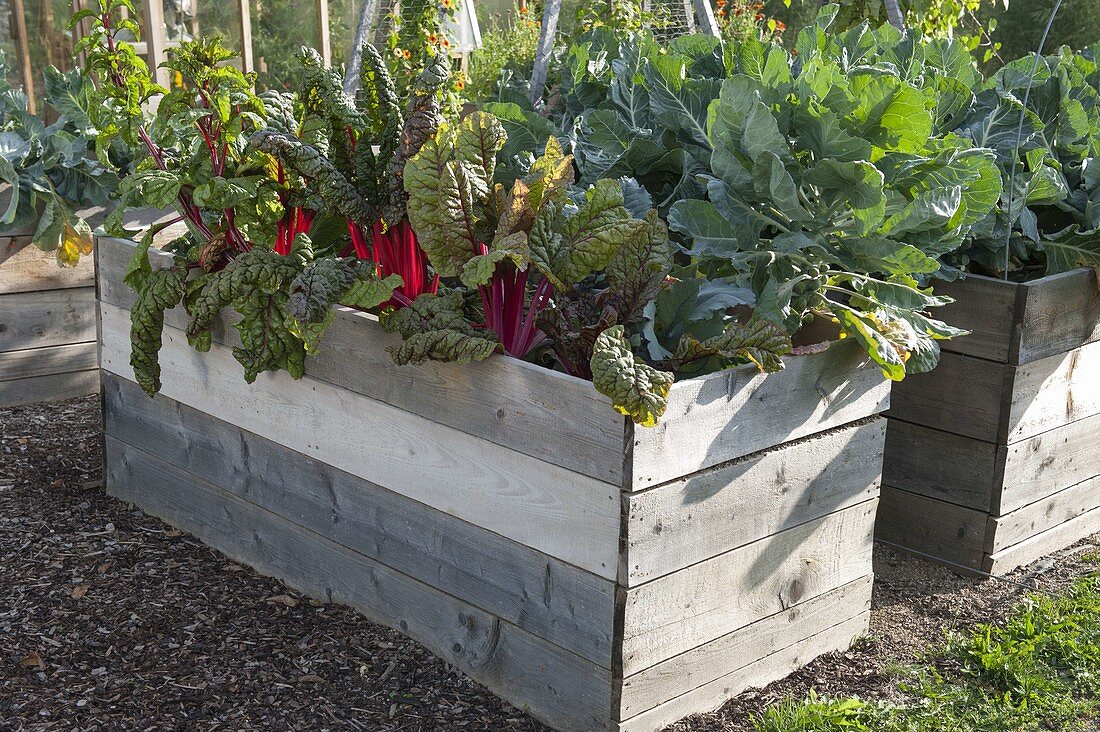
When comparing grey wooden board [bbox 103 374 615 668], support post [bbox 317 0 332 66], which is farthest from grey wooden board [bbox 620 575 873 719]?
support post [bbox 317 0 332 66]

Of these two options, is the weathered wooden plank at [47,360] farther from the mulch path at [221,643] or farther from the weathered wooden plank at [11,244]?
the mulch path at [221,643]

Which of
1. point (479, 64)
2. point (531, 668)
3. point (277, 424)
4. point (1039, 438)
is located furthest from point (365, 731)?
point (479, 64)

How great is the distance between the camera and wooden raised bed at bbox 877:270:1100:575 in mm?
2576

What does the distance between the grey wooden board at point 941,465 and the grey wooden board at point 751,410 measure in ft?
1.97

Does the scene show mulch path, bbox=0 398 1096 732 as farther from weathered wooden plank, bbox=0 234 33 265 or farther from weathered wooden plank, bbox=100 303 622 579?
weathered wooden plank, bbox=0 234 33 265

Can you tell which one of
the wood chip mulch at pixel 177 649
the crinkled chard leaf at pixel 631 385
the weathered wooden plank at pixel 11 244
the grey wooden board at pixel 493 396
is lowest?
the wood chip mulch at pixel 177 649

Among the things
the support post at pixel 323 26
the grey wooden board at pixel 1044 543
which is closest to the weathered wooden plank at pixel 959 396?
the grey wooden board at pixel 1044 543

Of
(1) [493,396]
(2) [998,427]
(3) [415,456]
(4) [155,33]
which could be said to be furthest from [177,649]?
(4) [155,33]

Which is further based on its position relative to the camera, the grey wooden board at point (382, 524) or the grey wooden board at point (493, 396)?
the grey wooden board at point (382, 524)

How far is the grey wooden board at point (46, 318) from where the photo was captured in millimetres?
3634

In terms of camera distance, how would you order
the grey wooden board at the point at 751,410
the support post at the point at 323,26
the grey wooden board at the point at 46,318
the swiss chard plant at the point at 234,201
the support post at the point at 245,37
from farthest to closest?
the support post at the point at 323,26
the support post at the point at 245,37
the grey wooden board at the point at 46,318
the swiss chard plant at the point at 234,201
the grey wooden board at the point at 751,410

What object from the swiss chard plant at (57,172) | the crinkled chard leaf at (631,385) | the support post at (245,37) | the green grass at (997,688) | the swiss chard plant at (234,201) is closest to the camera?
the crinkled chard leaf at (631,385)

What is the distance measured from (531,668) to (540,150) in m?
1.35

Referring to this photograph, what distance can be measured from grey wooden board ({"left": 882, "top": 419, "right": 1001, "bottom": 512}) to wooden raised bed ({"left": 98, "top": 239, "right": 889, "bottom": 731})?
0.54m
